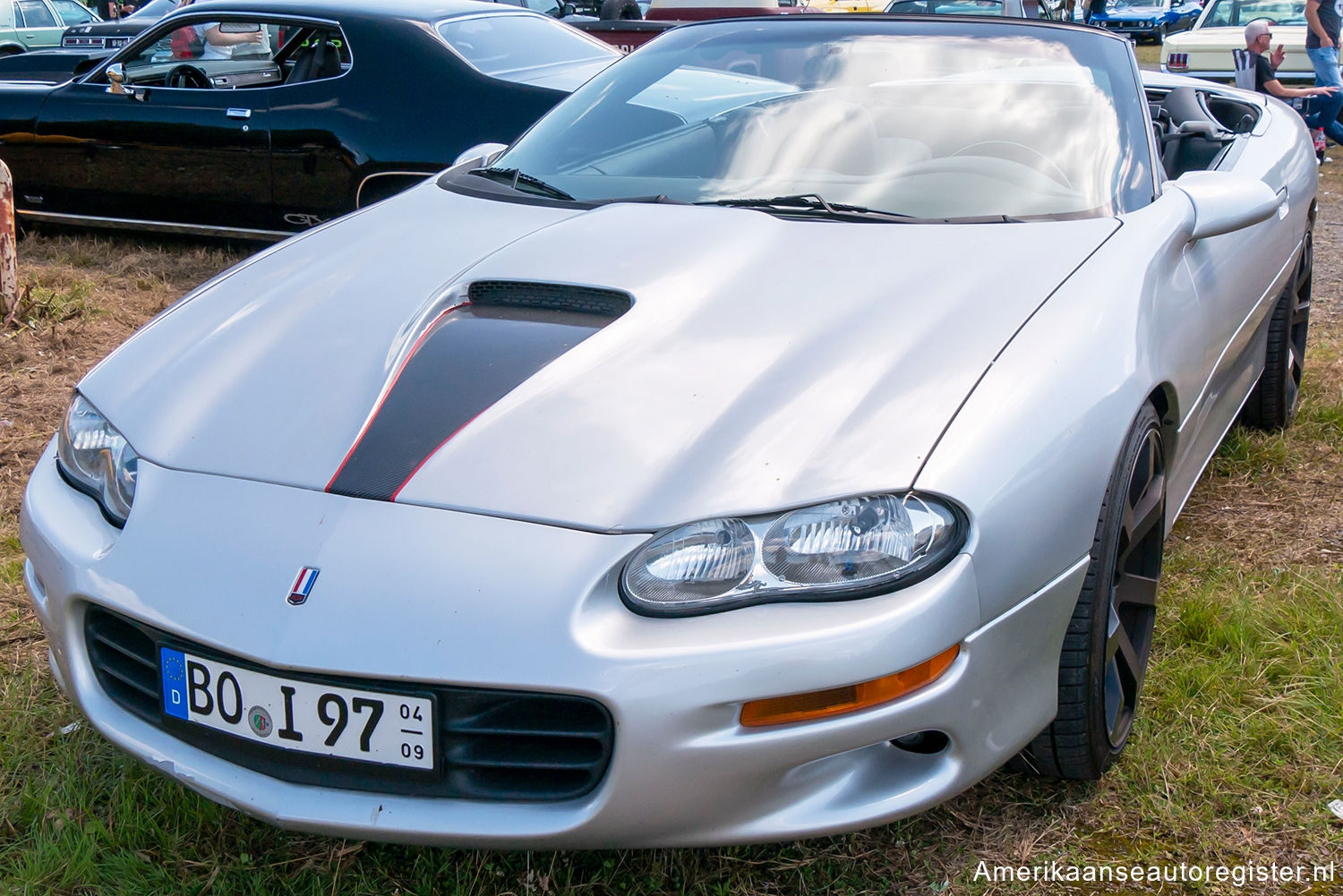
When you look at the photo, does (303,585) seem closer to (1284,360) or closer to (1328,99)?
(1284,360)

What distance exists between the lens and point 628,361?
68.9 inches

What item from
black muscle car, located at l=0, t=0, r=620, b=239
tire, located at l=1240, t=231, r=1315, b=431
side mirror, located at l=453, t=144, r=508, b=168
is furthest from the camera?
black muscle car, located at l=0, t=0, r=620, b=239

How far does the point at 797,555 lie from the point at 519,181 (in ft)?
4.88

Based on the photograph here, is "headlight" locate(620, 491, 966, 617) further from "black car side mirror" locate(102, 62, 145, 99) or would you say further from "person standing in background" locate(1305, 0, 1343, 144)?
"person standing in background" locate(1305, 0, 1343, 144)

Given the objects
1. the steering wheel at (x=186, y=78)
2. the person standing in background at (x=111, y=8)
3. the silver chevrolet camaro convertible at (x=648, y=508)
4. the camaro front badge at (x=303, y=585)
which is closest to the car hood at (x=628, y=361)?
the silver chevrolet camaro convertible at (x=648, y=508)

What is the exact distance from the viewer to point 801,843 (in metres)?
1.82

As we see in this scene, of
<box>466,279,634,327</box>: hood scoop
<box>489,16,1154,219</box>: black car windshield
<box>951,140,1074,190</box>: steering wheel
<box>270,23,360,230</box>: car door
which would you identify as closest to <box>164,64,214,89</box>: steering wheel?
<box>270,23,360,230</box>: car door

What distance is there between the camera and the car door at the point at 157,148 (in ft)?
16.6

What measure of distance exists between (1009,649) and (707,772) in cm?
46

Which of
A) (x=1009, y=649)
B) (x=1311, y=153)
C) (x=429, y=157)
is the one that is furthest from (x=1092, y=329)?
(x=429, y=157)

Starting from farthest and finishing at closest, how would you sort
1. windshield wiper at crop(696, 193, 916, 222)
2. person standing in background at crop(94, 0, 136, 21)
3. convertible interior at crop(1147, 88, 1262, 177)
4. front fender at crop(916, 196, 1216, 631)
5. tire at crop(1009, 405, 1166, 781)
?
person standing in background at crop(94, 0, 136, 21), convertible interior at crop(1147, 88, 1262, 177), windshield wiper at crop(696, 193, 916, 222), tire at crop(1009, 405, 1166, 781), front fender at crop(916, 196, 1216, 631)

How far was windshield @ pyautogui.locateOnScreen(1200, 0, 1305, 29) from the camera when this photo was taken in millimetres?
11250

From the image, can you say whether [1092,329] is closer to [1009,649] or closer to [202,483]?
[1009,649]

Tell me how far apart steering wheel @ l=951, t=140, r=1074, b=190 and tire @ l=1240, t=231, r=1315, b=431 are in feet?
4.46
